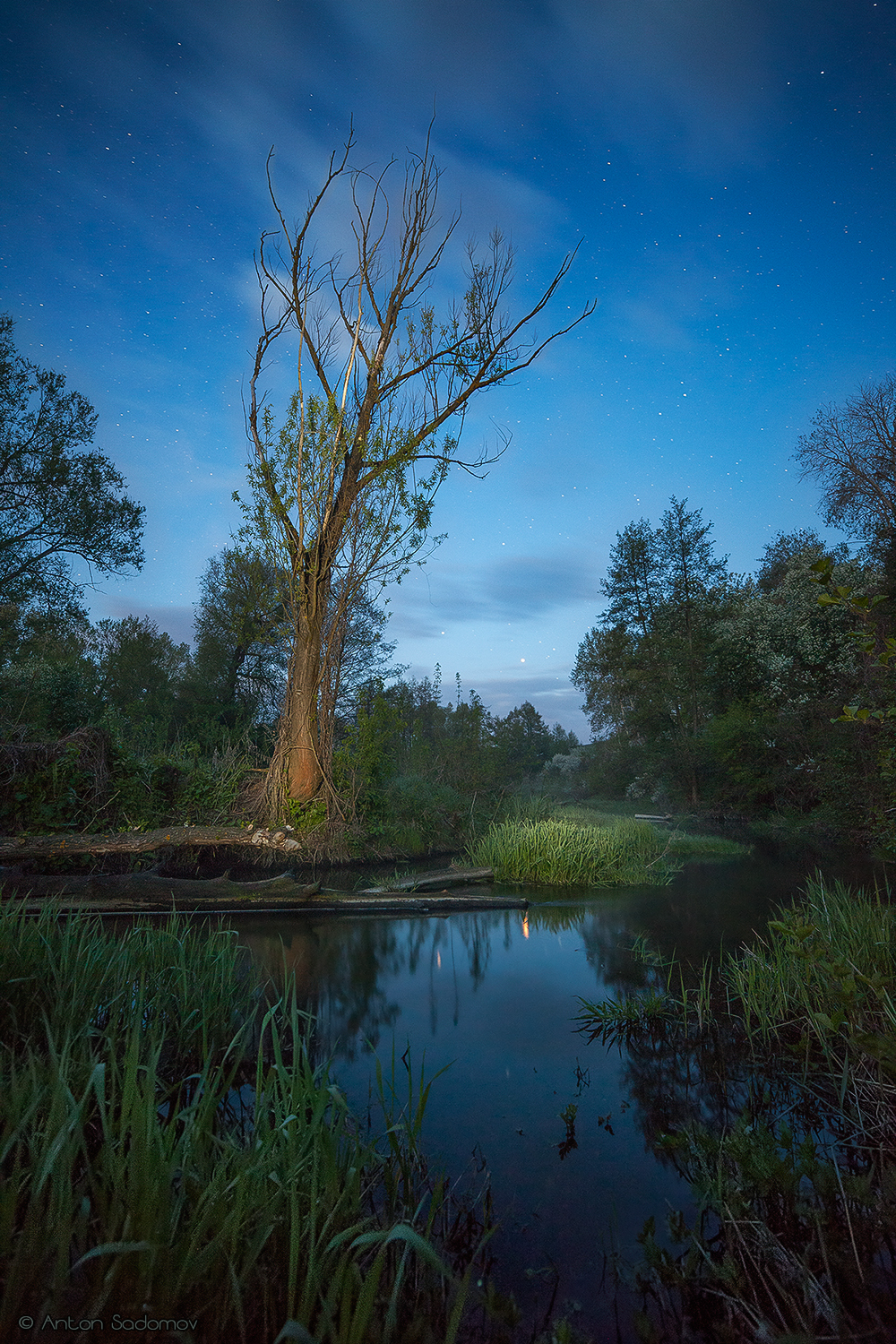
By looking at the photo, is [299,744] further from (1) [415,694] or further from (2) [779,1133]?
(1) [415,694]

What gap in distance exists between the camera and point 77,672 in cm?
980

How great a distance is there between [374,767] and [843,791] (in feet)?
34.6

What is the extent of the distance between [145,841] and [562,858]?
539 cm

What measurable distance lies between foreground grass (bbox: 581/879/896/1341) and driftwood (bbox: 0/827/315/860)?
529cm

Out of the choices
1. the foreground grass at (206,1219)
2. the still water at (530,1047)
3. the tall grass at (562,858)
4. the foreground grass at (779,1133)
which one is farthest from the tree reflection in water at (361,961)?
the tall grass at (562,858)

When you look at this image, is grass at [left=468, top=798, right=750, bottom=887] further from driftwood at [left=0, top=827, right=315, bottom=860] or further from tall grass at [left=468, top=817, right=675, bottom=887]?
driftwood at [left=0, top=827, right=315, bottom=860]

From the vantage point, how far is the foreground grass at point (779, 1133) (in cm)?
151

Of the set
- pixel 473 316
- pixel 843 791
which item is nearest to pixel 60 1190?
pixel 473 316

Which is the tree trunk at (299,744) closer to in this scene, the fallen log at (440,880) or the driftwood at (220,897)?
the fallen log at (440,880)

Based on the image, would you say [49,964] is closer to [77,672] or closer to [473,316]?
[77,672]

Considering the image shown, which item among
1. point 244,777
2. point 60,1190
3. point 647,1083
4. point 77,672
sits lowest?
point 647,1083

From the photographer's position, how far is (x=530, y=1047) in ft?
10.6

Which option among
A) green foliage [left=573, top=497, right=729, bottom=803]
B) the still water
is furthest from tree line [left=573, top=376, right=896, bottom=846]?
the still water

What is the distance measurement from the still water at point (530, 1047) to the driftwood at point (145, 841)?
2.09 metres
